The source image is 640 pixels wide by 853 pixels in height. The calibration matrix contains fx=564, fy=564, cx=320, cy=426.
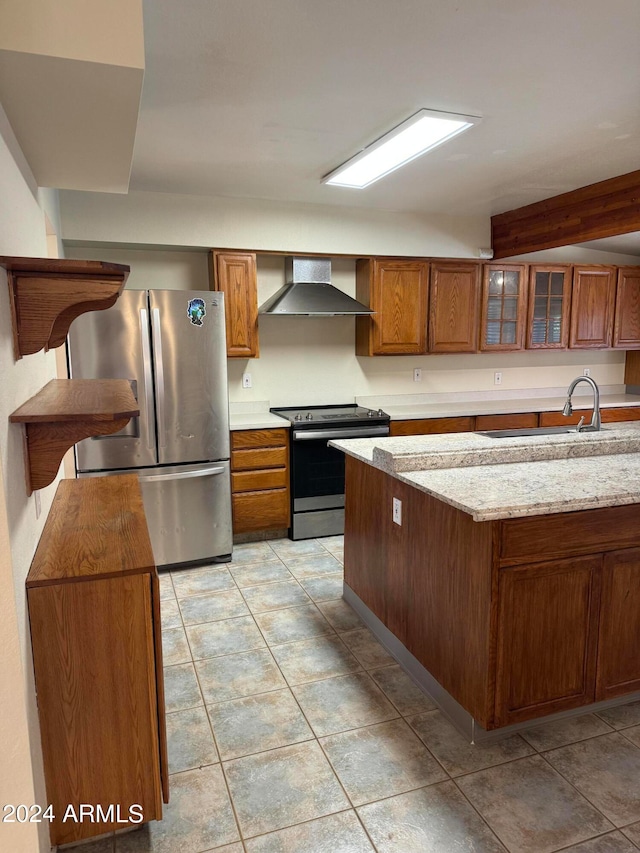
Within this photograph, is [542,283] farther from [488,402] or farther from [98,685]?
[98,685]

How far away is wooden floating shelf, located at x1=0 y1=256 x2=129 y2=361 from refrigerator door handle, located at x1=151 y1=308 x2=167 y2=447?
2.03 meters

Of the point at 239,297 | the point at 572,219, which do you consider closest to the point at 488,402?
the point at 572,219

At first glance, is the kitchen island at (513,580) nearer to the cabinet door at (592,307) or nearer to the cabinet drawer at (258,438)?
the cabinet drawer at (258,438)

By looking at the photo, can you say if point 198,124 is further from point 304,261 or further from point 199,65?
point 304,261

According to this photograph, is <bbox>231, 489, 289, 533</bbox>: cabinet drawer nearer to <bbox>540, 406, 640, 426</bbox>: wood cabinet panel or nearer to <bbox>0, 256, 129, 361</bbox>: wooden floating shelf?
<bbox>540, 406, 640, 426</bbox>: wood cabinet panel

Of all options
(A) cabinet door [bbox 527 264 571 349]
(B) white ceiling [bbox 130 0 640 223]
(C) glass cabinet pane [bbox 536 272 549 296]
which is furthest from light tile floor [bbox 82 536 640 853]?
(C) glass cabinet pane [bbox 536 272 549 296]

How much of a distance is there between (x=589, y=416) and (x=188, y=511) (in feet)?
11.4

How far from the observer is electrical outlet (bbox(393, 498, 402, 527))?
2.54 meters

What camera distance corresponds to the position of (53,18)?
3.82ft

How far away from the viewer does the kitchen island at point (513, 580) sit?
1983 millimetres

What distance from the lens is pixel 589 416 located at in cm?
492

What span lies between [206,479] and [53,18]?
289 cm

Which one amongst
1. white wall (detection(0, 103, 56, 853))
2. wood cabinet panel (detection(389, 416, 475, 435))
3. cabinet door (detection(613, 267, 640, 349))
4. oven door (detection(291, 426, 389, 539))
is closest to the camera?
white wall (detection(0, 103, 56, 853))

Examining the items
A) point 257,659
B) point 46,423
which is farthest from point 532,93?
point 257,659
